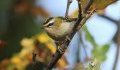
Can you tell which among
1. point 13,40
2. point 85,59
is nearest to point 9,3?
point 13,40

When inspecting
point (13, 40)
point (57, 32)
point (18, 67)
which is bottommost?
point (13, 40)

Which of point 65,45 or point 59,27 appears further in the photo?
point 59,27

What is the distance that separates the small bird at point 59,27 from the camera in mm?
1415

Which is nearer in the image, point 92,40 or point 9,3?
point 92,40

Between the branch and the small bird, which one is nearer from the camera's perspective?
the branch

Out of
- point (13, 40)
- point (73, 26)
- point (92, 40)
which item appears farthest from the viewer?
point (13, 40)

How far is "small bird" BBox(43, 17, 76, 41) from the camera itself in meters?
1.42

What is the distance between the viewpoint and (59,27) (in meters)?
1.49

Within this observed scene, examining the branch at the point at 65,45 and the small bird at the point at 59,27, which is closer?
the branch at the point at 65,45

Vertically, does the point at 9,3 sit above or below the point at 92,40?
below

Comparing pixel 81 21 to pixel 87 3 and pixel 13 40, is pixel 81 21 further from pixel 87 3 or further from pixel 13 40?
pixel 13 40

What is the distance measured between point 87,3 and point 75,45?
2.75 ft

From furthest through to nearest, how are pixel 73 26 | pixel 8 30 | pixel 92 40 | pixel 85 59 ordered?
pixel 8 30 → pixel 92 40 → pixel 85 59 → pixel 73 26

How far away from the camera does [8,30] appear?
4.88 metres
